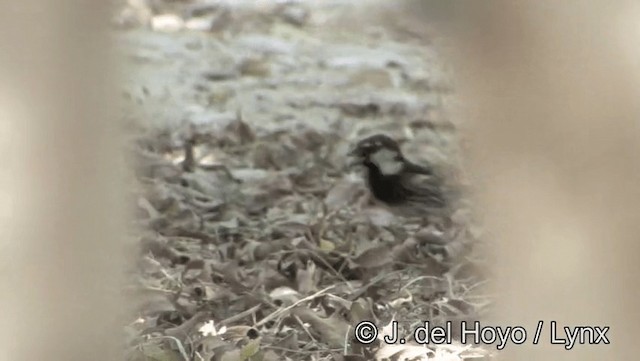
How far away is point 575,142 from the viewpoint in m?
0.84

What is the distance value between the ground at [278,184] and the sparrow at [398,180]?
0.05 ft

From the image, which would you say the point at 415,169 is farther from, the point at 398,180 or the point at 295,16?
the point at 295,16

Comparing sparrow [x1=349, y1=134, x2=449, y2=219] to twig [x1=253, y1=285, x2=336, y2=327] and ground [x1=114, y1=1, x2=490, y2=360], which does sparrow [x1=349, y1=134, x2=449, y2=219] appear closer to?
ground [x1=114, y1=1, x2=490, y2=360]

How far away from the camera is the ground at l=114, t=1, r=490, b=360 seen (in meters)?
0.78

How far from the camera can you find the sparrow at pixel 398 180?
2.83 feet

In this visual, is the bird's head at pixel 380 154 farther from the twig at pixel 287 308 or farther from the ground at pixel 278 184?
the twig at pixel 287 308

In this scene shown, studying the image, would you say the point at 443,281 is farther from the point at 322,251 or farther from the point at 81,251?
the point at 81,251

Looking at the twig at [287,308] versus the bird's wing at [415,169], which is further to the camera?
the bird's wing at [415,169]

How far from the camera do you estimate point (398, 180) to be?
882 millimetres

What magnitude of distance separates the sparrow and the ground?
0.01 meters

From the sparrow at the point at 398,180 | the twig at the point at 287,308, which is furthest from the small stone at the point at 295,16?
the twig at the point at 287,308

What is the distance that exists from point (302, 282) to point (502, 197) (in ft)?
0.70

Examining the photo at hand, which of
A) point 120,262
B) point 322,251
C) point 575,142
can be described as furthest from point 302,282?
point 575,142

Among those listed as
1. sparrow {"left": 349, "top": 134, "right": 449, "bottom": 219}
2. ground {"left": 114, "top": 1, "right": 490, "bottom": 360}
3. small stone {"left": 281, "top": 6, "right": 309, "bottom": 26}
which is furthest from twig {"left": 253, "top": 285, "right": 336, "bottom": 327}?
small stone {"left": 281, "top": 6, "right": 309, "bottom": 26}
